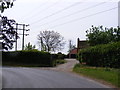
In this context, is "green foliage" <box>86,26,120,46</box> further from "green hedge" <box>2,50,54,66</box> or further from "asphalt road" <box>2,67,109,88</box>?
"asphalt road" <box>2,67,109,88</box>

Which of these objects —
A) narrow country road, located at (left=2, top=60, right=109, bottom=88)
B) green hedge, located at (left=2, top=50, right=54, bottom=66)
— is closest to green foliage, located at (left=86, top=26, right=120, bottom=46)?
green hedge, located at (left=2, top=50, right=54, bottom=66)

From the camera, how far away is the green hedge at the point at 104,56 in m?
31.3

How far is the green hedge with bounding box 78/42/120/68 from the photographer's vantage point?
103 feet

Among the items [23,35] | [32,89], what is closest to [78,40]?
[23,35]

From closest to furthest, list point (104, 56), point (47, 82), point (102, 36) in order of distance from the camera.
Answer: point (47, 82) → point (104, 56) → point (102, 36)

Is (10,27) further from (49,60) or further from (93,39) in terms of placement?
(93,39)

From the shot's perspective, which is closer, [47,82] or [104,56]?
[47,82]

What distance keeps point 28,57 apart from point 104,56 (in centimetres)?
2390

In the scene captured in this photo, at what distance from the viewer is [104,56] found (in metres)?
34.6

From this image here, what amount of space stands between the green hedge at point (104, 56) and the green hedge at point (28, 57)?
497 inches

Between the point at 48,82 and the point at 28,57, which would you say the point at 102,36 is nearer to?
the point at 28,57

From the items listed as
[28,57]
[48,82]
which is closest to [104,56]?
[48,82]

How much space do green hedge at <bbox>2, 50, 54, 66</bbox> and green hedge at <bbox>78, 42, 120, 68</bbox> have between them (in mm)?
12621

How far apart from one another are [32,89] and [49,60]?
3865cm
